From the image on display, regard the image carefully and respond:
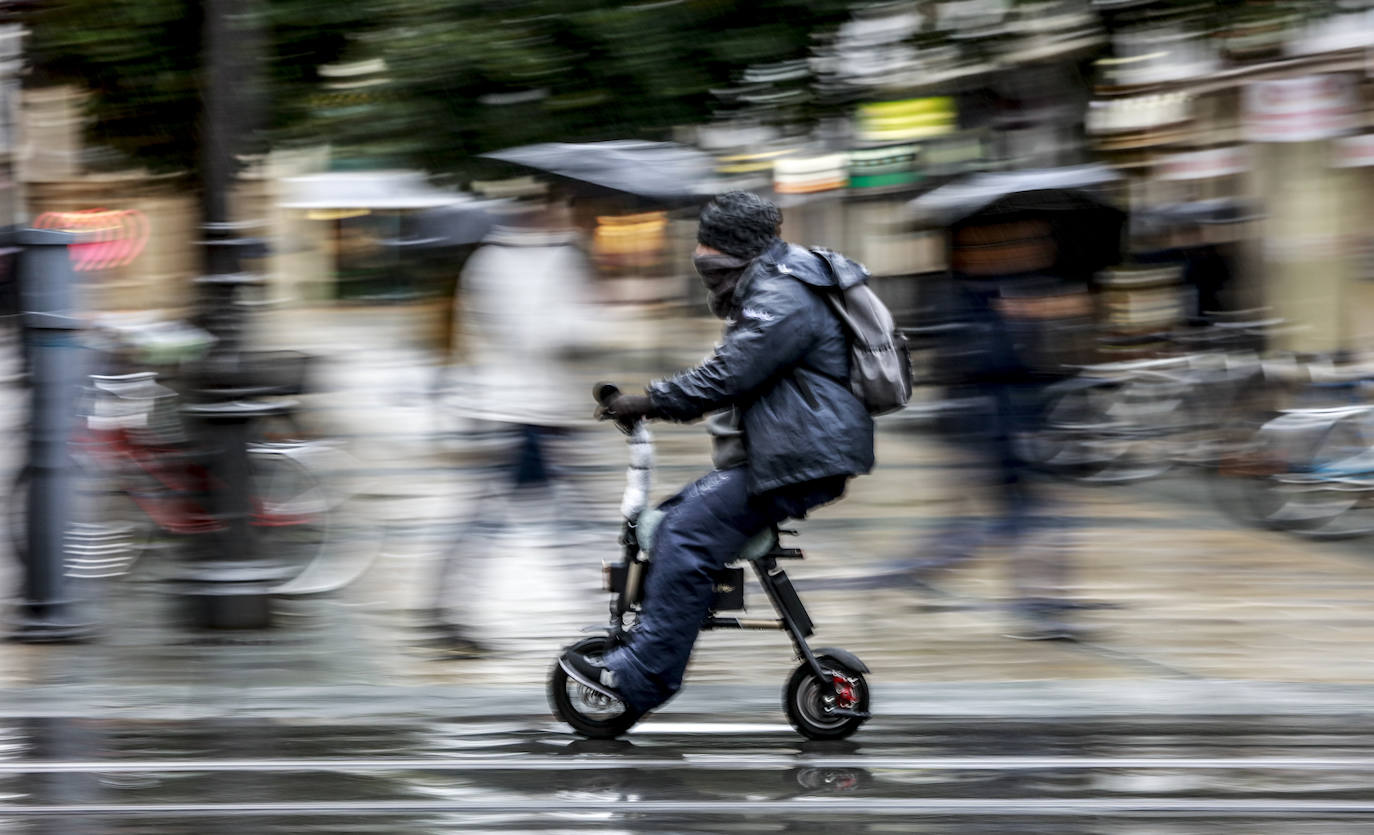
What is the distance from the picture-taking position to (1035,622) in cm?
843

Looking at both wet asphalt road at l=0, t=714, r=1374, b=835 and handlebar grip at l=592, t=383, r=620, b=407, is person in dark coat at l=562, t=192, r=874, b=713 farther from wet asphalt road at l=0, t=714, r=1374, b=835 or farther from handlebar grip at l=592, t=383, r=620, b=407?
wet asphalt road at l=0, t=714, r=1374, b=835

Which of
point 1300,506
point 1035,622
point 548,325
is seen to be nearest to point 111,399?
point 548,325

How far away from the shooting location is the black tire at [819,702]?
19.9ft

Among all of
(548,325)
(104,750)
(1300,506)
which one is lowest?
(1300,506)

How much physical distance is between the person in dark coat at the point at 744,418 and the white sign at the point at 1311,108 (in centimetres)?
1507

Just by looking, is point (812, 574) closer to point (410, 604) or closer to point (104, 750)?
point (410, 604)

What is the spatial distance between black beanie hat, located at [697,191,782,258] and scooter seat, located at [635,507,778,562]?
0.81 meters

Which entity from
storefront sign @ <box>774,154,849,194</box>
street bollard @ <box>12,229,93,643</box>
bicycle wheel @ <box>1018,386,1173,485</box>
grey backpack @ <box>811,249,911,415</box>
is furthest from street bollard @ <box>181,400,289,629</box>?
storefront sign @ <box>774,154,849,194</box>

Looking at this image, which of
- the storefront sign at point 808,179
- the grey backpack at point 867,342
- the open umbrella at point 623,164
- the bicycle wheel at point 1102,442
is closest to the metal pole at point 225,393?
the open umbrella at point 623,164

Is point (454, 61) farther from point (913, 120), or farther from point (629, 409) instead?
point (913, 120)

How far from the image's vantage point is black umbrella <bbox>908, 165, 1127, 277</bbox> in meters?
9.21

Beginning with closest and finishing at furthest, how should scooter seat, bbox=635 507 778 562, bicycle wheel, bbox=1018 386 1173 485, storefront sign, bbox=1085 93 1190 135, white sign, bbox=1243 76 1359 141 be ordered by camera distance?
A: scooter seat, bbox=635 507 778 562 < bicycle wheel, bbox=1018 386 1173 485 < white sign, bbox=1243 76 1359 141 < storefront sign, bbox=1085 93 1190 135

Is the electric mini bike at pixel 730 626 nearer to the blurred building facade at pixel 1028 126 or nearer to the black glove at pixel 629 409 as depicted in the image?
the black glove at pixel 629 409

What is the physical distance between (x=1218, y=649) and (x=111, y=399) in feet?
17.4
